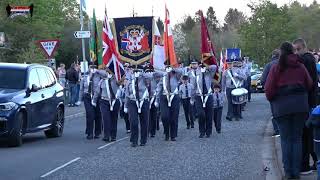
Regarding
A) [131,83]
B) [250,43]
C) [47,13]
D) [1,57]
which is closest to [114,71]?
[131,83]

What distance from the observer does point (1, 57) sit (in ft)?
136

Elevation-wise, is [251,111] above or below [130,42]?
below

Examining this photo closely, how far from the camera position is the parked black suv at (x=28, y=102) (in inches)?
571

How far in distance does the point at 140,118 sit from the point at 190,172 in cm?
451

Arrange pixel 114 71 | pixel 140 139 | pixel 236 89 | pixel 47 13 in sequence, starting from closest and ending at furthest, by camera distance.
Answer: pixel 140 139
pixel 114 71
pixel 236 89
pixel 47 13

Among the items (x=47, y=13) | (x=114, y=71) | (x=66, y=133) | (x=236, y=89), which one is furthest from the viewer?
(x=47, y=13)

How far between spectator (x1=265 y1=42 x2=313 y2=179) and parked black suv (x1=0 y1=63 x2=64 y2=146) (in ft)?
22.0

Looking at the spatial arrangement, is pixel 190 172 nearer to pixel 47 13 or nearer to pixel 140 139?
pixel 140 139

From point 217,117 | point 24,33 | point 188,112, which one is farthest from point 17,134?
point 24,33

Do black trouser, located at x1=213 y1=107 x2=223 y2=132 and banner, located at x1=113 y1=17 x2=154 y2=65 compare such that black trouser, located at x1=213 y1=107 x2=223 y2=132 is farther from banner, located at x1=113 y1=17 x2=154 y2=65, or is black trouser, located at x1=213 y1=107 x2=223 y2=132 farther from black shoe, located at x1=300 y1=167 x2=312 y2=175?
black shoe, located at x1=300 y1=167 x2=312 y2=175

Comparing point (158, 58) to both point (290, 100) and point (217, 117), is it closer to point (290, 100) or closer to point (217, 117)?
point (217, 117)

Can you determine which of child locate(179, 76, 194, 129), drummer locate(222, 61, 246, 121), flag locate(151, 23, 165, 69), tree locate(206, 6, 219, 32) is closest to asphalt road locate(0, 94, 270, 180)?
flag locate(151, 23, 165, 69)

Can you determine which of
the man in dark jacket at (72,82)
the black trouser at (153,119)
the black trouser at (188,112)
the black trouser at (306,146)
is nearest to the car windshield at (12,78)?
the black trouser at (153,119)

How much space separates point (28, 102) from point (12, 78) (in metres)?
0.93
